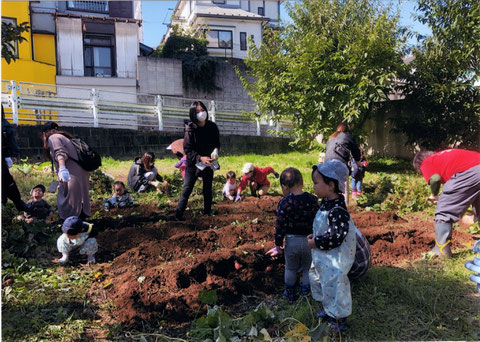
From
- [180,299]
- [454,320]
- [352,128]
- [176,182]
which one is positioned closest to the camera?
[454,320]

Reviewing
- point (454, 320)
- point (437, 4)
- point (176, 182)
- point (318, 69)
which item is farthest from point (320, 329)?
point (437, 4)

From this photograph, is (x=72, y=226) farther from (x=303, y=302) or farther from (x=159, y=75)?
(x=159, y=75)

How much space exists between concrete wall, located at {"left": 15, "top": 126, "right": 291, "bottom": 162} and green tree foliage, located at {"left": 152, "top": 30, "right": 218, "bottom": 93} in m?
7.88

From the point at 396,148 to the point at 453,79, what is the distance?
296 cm

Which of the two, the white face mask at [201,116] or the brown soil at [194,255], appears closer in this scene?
the brown soil at [194,255]

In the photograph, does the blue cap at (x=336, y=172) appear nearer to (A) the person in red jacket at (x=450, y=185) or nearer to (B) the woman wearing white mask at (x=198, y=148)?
(A) the person in red jacket at (x=450, y=185)

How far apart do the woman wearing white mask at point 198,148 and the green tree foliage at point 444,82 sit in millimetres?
6825

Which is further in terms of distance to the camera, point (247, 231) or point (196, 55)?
point (196, 55)

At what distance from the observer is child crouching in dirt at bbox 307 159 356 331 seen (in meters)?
2.89

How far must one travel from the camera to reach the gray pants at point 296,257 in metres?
3.53

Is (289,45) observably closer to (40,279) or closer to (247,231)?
(247,231)

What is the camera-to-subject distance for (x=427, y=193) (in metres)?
7.67

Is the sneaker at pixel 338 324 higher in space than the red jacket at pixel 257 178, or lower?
lower

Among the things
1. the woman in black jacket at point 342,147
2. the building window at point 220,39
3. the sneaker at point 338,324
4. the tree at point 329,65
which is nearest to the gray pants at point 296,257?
the sneaker at point 338,324
